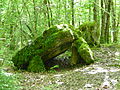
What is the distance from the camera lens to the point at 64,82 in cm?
686

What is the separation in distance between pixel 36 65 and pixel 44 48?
1015 millimetres

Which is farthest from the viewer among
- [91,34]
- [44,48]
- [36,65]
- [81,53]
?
[91,34]

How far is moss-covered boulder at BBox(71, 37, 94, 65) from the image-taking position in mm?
9962

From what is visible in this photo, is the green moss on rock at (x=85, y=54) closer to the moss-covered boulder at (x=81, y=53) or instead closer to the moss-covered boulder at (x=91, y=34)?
the moss-covered boulder at (x=81, y=53)

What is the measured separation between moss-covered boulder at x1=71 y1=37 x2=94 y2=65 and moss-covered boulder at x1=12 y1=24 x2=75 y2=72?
545 millimetres

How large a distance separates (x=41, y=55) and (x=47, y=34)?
1307 mm

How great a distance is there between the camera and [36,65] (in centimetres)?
971

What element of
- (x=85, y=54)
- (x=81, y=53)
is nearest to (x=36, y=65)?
(x=81, y=53)

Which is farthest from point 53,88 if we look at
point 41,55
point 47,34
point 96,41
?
point 96,41

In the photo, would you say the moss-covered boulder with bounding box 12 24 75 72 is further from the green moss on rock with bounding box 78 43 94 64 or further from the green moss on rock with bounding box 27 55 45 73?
the green moss on rock with bounding box 78 43 94 64

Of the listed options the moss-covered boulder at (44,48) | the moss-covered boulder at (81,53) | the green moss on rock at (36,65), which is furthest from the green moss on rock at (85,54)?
the green moss on rock at (36,65)

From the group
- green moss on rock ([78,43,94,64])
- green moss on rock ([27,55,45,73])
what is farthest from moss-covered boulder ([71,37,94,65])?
green moss on rock ([27,55,45,73])

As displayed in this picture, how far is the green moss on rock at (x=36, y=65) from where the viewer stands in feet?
31.6

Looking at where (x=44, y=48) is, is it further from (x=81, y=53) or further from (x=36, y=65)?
(x=81, y=53)
